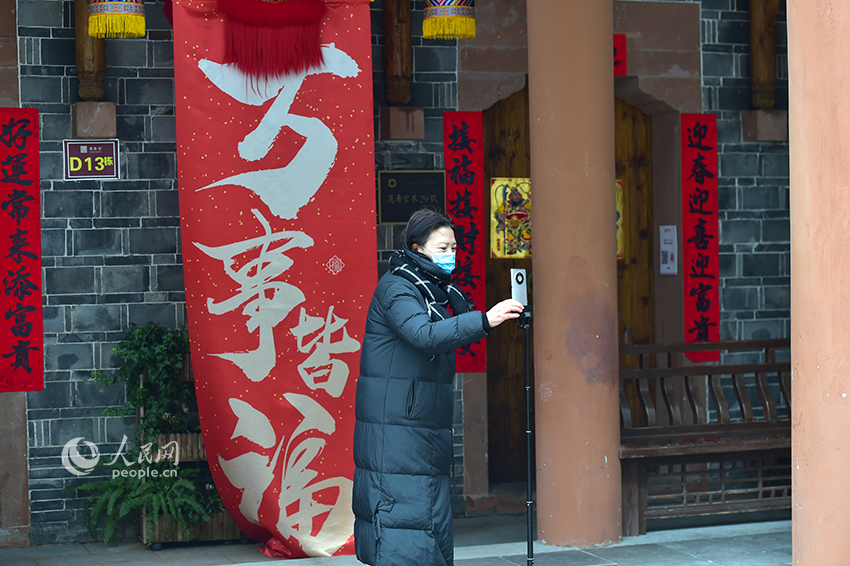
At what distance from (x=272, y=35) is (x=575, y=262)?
2.01 m

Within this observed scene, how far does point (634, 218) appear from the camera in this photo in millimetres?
7684

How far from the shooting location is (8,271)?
6191 millimetres

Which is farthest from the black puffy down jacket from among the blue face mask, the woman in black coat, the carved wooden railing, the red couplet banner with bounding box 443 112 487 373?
the red couplet banner with bounding box 443 112 487 373

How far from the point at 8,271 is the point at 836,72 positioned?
4831 mm

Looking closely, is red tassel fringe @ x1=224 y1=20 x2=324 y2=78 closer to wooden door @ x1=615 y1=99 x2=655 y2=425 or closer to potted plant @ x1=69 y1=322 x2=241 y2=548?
potted plant @ x1=69 y1=322 x2=241 y2=548

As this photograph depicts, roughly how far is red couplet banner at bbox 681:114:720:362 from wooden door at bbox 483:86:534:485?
1183mm

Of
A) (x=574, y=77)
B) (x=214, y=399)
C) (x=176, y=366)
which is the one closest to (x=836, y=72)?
(x=574, y=77)

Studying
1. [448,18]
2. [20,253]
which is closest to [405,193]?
[448,18]

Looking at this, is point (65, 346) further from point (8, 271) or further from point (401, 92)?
point (401, 92)

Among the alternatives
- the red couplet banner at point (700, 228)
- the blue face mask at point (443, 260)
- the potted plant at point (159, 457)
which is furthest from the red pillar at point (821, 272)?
the red couplet banner at point (700, 228)

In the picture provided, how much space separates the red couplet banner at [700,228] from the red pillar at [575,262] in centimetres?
206

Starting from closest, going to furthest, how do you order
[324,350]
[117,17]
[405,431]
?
[405,431]
[324,350]
[117,17]

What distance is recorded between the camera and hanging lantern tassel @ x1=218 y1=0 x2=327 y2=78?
527cm

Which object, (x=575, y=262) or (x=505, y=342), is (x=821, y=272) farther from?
(x=505, y=342)
